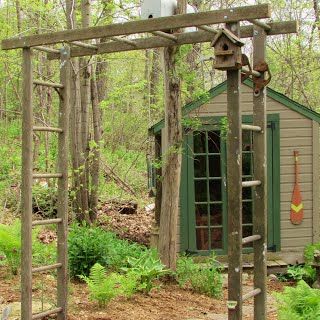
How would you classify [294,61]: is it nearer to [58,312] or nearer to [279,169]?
[279,169]

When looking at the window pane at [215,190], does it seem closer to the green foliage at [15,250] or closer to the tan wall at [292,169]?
the tan wall at [292,169]

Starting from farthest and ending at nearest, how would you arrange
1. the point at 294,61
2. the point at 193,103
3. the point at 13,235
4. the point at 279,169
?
the point at 294,61
the point at 279,169
the point at 193,103
the point at 13,235

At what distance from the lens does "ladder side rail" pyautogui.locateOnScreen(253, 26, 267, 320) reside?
5.00 metres

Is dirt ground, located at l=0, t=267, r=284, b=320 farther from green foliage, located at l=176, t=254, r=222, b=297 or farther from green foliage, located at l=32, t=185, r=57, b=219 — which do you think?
green foliage, located at l=32, t=185, r=57, b=219

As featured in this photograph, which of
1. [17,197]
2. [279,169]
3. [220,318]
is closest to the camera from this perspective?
[220,318]

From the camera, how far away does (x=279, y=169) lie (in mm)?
10078

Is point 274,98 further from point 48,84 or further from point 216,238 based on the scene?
point 48,84

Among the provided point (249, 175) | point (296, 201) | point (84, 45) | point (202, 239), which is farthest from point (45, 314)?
point (296, 201)

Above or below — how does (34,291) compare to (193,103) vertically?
below

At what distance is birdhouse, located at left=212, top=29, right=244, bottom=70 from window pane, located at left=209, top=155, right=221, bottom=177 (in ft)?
18.3

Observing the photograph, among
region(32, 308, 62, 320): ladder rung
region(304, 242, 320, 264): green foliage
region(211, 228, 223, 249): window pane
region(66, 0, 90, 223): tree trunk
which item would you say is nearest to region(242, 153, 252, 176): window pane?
region(211, 228, 223, 249): window pane

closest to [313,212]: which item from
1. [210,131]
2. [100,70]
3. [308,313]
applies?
[210,131]

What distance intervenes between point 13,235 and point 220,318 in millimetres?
2824

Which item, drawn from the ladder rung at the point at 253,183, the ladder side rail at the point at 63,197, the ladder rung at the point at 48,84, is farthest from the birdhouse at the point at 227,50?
the ladder side rail at the point at 63,197
